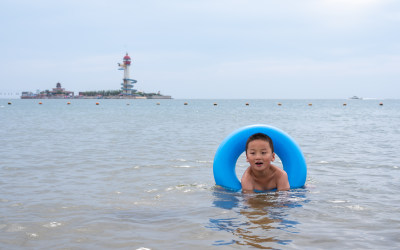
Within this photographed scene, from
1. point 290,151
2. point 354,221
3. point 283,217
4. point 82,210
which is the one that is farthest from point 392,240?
point 82,210

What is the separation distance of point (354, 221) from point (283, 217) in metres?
0.57

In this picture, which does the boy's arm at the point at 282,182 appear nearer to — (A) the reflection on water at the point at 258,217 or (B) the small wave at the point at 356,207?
(A) the reflection on water at the point at 258,217

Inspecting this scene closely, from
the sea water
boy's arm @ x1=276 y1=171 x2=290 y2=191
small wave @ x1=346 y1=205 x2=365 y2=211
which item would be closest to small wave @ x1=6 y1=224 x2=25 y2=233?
the sea water

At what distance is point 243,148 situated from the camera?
180 inches

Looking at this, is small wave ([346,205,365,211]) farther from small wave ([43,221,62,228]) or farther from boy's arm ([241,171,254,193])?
small wave ([43,221,62,228])

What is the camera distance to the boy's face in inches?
159

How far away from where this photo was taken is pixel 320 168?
20.7ft

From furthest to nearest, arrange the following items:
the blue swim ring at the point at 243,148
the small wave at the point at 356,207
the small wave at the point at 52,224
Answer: the blue swim ring at the point at 243,148
the small wave at the point at 356,207
the small wave at the point at 52,224

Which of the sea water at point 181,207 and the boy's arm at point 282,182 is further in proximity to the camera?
the boy's arm at point 282,182

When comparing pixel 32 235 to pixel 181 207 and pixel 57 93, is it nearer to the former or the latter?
pixel 181 207

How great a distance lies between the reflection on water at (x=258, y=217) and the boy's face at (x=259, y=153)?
347 millimetres

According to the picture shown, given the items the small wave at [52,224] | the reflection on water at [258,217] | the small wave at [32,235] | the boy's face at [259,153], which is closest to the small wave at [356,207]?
the reflection on water at [258,217]

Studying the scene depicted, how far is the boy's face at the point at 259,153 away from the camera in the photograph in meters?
4.03

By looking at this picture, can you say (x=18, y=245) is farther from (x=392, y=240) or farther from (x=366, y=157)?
(x=366, y=157)
